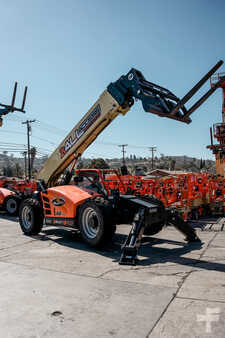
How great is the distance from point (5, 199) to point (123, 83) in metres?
8.73

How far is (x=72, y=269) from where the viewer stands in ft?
19.7

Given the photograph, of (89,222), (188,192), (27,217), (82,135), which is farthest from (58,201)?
(188,192)

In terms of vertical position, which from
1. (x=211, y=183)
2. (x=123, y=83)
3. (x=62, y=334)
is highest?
(x=123, y=83)

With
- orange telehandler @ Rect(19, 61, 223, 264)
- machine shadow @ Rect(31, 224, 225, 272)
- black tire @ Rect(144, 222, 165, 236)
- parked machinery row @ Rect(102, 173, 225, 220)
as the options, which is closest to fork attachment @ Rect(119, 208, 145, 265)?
orange telehandler @ Rect(19, 61, 223, 264)

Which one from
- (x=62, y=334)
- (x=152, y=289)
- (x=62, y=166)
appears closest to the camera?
(x=62, y=334)

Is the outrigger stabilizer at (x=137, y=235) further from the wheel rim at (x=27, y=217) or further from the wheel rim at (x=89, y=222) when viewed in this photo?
the wheel rim at (x=27, y=217)

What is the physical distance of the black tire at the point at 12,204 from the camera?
559 inches

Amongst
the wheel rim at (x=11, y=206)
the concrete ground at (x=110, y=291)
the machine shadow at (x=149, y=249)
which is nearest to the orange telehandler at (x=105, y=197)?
the machine shadow at (x=149, y=249)

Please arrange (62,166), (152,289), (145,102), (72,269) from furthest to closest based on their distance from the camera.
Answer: (62,166)
(145,102)
(72,269)
(152,289)

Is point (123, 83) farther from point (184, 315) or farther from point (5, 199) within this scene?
point (5, 199)

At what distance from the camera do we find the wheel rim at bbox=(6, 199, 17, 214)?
14.3 meters

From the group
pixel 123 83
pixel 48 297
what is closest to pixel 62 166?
pixel 123 83

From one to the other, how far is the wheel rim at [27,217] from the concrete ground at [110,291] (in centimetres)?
161

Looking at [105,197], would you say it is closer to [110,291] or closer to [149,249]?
[149,249]
